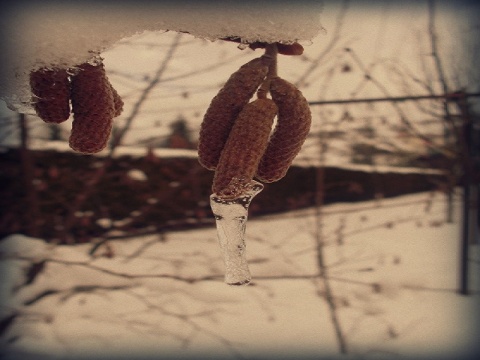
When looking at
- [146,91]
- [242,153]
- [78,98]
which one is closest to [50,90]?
[78,98]

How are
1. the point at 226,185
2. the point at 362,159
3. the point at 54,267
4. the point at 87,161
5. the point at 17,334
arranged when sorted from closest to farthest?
the point at 226,185 < the point at 17,334 < the point at 54,267 < the point at 87,161 < the point at 362,159

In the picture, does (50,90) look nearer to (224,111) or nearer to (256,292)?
(224,111)

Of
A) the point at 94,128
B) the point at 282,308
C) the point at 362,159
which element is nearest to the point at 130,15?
the point at 94,128

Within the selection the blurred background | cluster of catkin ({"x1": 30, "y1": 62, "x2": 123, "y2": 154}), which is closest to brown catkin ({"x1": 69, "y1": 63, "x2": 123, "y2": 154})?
cluster of catkin ({"x1": 30, "y1": 62, "x2": 123, "y2": 154})

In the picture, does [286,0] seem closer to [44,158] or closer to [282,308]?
[282,308]

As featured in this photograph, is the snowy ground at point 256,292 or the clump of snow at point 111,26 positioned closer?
the clump of snow at point 111,26

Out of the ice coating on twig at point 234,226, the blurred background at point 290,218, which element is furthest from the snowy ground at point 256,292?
the ice coating on twig at point 234,226

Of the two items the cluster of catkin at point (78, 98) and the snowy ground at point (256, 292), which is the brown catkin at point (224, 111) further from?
the snowy ground at point (256, 292)
